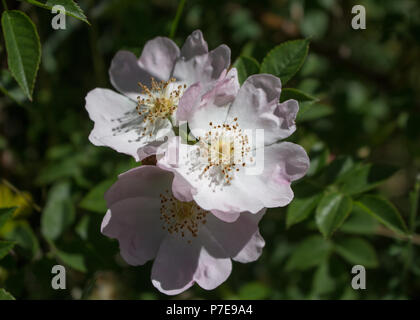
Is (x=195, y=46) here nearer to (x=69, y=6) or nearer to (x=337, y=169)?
(x=69, y=6)

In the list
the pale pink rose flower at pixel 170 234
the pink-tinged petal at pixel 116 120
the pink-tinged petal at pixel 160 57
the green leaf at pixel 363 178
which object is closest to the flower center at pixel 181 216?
the pale pink rose flower at pixel 170 234

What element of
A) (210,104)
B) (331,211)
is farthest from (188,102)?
(331,211)

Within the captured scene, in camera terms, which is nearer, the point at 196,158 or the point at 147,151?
the point at 147,151

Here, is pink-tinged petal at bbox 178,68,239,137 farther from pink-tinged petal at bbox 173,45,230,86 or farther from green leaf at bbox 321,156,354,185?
green leaf at bbox 321,156,354,185

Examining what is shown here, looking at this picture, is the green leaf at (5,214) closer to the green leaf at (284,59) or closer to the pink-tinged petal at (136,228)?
the pink-tinged petal at (136,228)

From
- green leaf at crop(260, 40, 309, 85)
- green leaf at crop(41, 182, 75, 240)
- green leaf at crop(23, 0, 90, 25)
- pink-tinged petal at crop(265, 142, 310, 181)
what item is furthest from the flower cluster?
green leaf at crop(41, 182, 75, 240)
